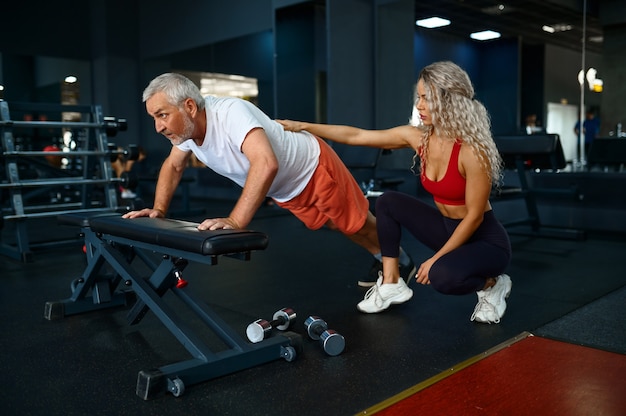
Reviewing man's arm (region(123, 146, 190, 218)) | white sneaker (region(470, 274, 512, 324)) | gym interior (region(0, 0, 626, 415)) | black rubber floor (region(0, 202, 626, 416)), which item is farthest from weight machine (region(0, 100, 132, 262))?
white sneaker (region(470, 274, 512, 324))

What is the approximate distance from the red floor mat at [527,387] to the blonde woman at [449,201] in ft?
1.01

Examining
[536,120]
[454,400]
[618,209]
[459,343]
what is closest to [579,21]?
[536,120]

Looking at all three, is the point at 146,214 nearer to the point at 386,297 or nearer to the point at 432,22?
the point at 386,297

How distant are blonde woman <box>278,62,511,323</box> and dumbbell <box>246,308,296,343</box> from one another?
0.43 m

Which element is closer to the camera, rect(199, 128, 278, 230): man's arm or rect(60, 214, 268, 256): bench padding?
rect(60, 214, 268, 256): bench padding

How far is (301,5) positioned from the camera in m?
6.39

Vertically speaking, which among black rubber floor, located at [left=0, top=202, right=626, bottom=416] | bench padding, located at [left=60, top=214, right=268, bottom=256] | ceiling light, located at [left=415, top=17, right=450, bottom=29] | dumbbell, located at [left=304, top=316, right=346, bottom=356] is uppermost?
ceiling light, located at [left=415, top=17, right=450, bottom=29]

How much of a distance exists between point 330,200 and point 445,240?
1.55 ft

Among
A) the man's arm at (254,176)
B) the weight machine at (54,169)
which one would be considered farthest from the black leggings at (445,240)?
the weight machine at (54,169)

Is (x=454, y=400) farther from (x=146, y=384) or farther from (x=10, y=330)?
(x=10, y=330)

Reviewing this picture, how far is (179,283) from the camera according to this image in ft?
5.75

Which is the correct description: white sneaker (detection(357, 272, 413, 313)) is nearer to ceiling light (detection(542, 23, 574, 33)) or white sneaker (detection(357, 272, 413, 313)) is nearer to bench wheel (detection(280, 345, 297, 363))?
bench wheel (detection(280, 345, 297, 363))

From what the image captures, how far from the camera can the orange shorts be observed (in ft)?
7.25

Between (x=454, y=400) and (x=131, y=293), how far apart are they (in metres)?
1.51
